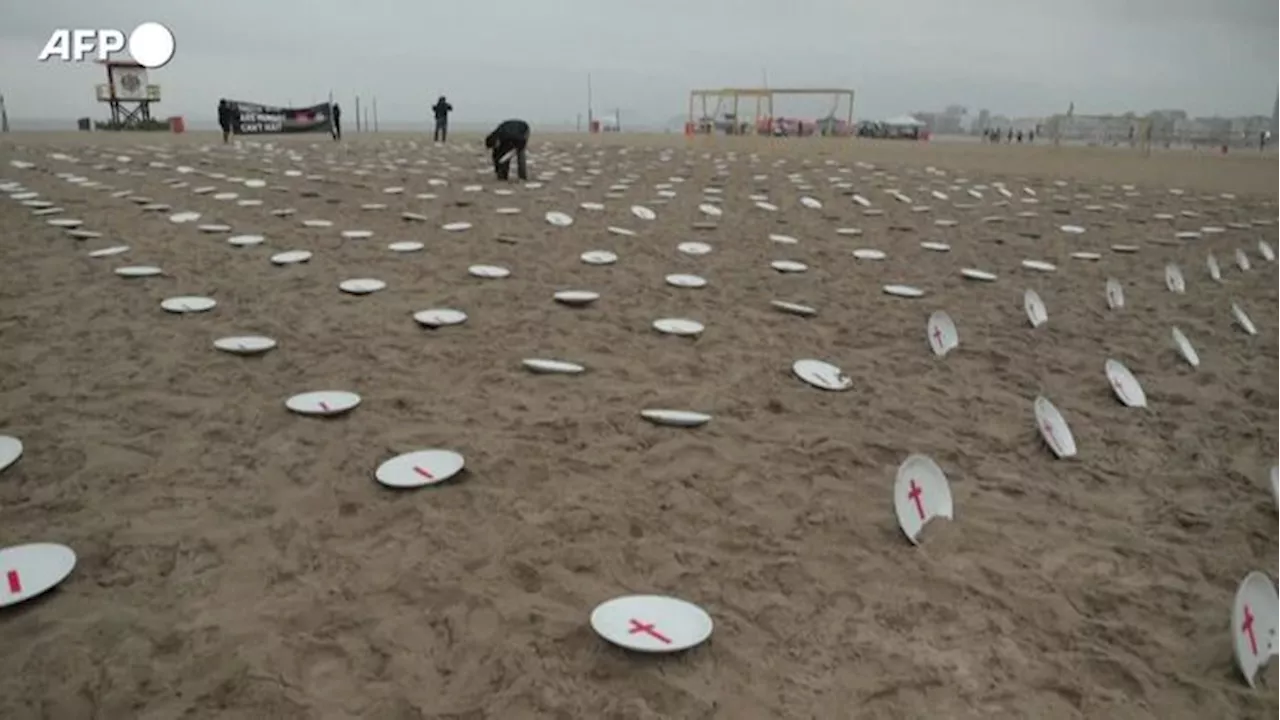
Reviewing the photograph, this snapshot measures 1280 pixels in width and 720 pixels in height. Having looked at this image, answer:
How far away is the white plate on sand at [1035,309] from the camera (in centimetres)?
654

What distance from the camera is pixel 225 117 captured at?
23094mm

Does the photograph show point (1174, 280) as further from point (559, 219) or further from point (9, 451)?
point (9, 451)

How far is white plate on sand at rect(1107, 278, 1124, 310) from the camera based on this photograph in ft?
23.5

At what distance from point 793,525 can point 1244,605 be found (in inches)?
64.1

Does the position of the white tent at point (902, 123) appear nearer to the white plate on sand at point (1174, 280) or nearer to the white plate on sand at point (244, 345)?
the white plate on sand at point (1174, 280)

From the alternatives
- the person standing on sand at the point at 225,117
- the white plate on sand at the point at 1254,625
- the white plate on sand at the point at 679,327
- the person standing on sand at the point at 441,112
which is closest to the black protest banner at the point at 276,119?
the person standing on sand at the point at 225,117

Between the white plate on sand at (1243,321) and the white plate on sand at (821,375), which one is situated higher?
the white plate on sand at (1243,321)

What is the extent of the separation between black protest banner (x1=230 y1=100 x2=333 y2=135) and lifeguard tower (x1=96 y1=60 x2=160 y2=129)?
877 cm

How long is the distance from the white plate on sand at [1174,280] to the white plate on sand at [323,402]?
7.44 meters

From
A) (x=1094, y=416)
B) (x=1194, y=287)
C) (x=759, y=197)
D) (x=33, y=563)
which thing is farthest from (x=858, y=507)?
(x=759, y=197)

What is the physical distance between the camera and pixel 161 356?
5.04 metres

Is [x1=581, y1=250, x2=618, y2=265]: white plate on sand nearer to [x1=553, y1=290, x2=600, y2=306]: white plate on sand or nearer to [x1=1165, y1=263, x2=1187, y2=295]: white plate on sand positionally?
[x1=553, y1=290, x2=600, y2=306]: white plate on sand

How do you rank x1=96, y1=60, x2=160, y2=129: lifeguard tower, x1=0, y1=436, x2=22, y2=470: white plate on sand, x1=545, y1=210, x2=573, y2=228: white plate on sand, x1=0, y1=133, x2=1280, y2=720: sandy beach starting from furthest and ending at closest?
x1=96, y1=60, x2=160, y2=129: lifeguard tower, x1=545, y1=210, x2=573, y2=228: white plate on sand, x1=0, y1=436, x2=22, y2=470: white plate on sand, x1=0, y1=133, x2=1280, y2=720: sandy beach

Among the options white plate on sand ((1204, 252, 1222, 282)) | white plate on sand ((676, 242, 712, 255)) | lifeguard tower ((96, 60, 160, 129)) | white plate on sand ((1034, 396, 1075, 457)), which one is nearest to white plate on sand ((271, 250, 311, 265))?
white plate on sand ((676, 242, 712, 255))
